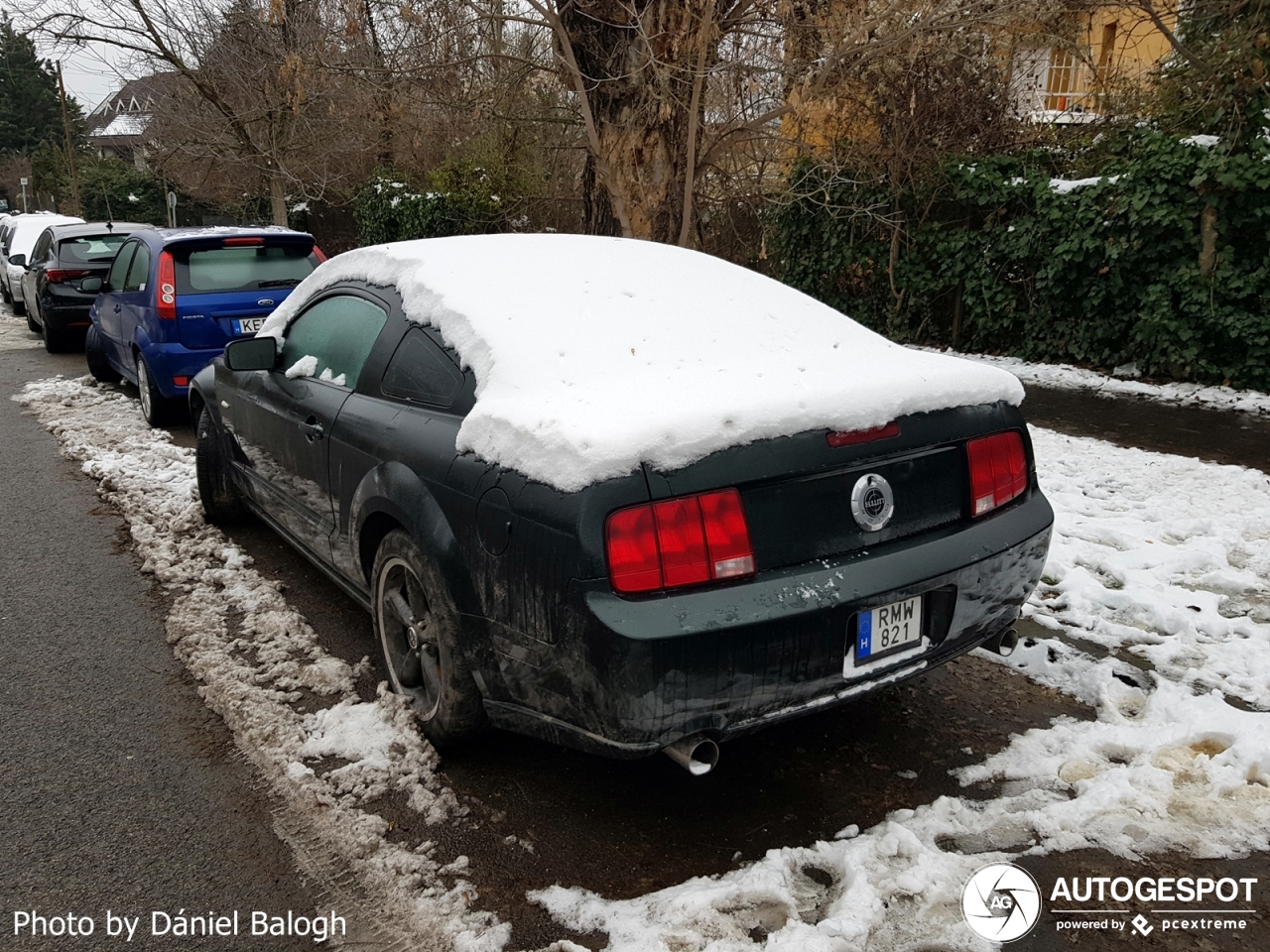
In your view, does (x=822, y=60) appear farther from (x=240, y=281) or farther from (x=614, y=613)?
(x=614, y=613)

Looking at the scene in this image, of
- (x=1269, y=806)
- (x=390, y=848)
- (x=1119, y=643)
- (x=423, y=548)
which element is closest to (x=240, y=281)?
(x=423, y=548)

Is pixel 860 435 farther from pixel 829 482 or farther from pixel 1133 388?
pixel 1133 388

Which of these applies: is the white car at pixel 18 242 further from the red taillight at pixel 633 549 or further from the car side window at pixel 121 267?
the red taillight at pixel 633 549

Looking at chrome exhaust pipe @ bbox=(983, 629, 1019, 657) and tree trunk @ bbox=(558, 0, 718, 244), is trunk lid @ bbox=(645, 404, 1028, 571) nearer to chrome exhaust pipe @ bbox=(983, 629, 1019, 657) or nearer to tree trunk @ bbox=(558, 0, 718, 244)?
chrome exhaust pipe @ bbox=(983, 629, 1019, 657)

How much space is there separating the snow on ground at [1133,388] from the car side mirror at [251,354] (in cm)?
520

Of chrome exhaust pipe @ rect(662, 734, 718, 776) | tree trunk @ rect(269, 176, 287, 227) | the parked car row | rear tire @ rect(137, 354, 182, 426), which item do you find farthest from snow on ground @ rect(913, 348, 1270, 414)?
tree trunk @ rect(269, 176, 287, 227)

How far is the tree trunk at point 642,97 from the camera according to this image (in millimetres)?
7953

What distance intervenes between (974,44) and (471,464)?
9.24 m

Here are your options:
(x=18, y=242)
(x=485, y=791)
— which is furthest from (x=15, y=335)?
(x=485, y=791)

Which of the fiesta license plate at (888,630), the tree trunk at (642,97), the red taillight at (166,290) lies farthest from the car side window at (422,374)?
the tree trunk at (642,97)

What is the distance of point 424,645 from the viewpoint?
10.8 feet

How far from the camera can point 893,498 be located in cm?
286

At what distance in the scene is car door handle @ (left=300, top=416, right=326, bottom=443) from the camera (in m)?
3.91

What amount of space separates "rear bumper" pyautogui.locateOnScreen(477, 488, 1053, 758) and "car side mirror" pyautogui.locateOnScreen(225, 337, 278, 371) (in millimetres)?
2179
